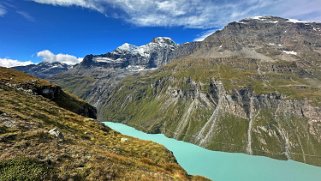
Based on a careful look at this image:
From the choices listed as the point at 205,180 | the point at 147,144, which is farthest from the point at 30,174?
the point at 147,144

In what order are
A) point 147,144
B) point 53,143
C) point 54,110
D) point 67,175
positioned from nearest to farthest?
point 67,175
point 53,143
point 147,144
point 54,110

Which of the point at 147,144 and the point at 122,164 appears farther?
the point at 147,144

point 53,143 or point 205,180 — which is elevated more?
point 53,143

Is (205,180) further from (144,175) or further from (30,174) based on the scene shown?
(30,174)

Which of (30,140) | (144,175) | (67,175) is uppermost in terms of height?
(30,140)

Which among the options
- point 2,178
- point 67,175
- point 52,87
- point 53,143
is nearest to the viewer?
point 2,178

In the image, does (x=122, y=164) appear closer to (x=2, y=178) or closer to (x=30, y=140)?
(x=30, y=140)

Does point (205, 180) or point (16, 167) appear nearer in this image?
point (16, 167)

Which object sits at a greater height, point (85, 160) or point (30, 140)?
point (30, 140)

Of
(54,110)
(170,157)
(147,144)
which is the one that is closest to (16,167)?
(170,157)
